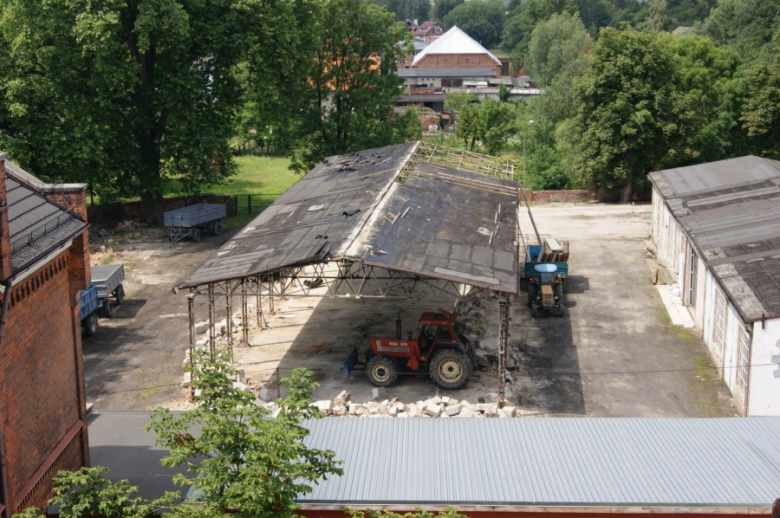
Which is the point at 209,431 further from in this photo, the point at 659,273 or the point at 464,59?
the point at 464,59

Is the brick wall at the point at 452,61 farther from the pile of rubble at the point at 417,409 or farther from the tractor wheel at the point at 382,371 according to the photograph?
the pile of rubble at the point at 417,409

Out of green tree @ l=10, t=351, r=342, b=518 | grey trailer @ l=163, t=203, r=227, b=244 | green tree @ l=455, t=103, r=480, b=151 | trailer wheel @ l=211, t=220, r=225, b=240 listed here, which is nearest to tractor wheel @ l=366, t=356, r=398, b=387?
green tree @ l=10, t=351, r=342, b=518

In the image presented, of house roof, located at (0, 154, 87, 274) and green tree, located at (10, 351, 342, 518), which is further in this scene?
house roof, located at (0, 154, 87, 274)

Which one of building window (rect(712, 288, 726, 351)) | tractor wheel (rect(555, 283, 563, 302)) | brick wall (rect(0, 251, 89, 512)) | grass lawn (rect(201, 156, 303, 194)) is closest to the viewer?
brick wall (rect(0, 251, 89, 512))

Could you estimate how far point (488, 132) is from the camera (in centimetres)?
6166

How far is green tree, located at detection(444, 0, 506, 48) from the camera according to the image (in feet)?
608

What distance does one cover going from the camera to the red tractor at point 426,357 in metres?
21.9

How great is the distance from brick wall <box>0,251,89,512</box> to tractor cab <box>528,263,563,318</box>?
17.3 meters

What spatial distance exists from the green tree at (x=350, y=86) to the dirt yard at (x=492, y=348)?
13.2 m

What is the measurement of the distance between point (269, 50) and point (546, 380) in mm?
22822

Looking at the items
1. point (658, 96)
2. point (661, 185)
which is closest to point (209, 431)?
point (661, 185)

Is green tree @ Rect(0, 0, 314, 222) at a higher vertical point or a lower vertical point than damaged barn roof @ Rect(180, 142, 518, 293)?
higher

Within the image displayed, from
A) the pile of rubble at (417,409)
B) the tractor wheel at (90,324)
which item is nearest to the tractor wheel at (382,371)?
the pile of rubble at (417,409)

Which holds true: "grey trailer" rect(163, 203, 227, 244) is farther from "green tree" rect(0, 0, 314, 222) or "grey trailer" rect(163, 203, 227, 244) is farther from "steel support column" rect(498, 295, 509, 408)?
"steel support column" rect(498, 295, 509, 408)
